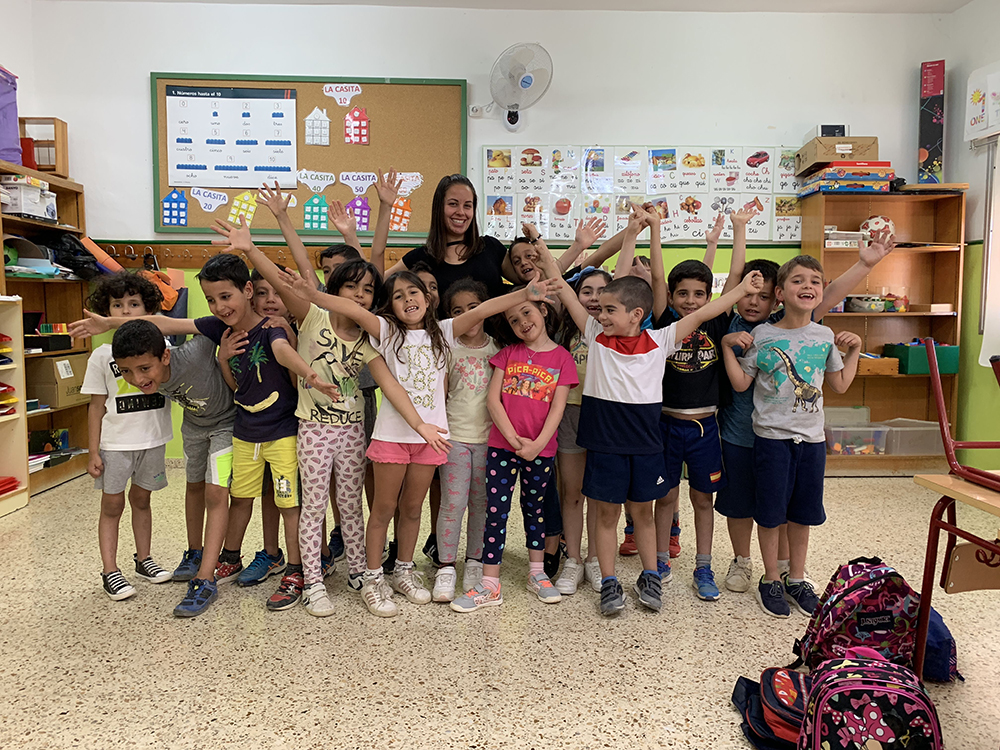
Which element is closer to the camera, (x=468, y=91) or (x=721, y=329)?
(x=721, y=329)

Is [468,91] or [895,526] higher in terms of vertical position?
[468,91]

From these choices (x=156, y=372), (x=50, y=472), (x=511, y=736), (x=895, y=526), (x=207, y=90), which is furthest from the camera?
(x=207, y=90)

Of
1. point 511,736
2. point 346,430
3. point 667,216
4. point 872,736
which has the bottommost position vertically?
point 511,736

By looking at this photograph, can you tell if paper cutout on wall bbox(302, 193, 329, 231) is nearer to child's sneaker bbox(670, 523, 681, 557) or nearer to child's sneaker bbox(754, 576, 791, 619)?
child's sneaker bbox(670, 523, 681, 557)

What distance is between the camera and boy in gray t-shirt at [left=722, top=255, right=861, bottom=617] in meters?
2.24

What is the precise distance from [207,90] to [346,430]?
310 centimetres

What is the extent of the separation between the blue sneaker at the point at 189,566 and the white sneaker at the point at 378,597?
0.74 meters

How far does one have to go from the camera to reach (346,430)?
2.29m

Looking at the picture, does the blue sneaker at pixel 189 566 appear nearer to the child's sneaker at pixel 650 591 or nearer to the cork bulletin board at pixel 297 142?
the child's sneaker at pixel 650 591

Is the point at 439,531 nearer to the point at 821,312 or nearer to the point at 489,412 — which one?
the point at 489,412

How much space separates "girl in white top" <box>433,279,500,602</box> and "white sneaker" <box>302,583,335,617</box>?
384mm

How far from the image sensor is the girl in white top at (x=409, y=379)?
7.14 ft

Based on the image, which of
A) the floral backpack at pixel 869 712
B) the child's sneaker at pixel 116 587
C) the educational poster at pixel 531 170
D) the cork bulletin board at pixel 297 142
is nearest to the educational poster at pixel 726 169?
the educational poster at pixel 531 170

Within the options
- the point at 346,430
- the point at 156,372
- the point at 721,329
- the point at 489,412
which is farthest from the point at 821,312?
the point at 156,372
